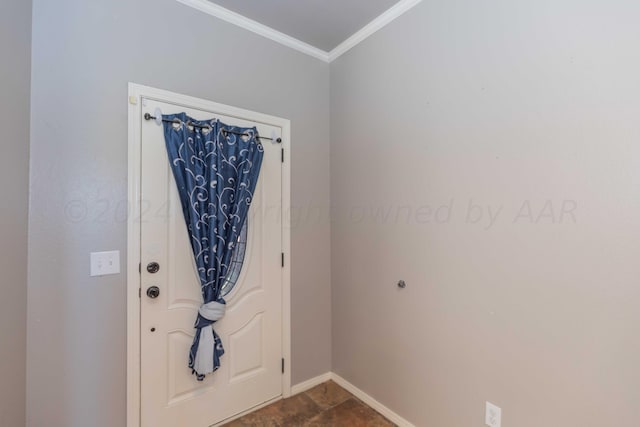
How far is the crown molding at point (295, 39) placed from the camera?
1.87 m

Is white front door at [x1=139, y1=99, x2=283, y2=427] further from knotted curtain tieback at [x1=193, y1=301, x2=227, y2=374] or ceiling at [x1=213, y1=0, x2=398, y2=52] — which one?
ceiling at [x1=213, y1=0, x2=398, y2=52]

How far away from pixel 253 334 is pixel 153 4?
216 cm

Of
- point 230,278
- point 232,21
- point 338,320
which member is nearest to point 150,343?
point 230,278

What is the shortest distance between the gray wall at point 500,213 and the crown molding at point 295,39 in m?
0.08

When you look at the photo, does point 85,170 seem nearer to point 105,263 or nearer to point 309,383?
point 105,263

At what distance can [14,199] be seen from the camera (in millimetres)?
1264

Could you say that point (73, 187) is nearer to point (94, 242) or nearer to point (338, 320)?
point (94, 242)

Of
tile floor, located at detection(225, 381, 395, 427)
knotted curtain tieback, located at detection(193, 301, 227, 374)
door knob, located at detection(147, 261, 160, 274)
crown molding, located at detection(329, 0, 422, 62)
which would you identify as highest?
crown molding, located at detection(329, 0, 422, 62)

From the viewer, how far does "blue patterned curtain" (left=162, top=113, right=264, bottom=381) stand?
1723 mm

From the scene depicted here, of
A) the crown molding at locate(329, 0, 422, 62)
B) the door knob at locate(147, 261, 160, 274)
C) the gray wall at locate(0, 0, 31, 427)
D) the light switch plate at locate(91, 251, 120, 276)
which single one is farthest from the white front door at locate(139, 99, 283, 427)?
the crown molding at locate(329, 0, 422, 62)

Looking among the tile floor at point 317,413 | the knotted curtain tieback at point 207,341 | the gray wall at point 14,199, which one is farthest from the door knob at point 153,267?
the tile floor at point 317,413

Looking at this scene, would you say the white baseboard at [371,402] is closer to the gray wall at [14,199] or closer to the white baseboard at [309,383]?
the white baseboard at [309,383]

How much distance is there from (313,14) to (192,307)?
6.80 feet

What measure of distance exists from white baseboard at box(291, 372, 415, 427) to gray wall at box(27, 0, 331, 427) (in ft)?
4.03
